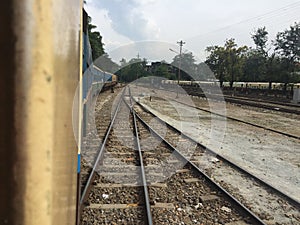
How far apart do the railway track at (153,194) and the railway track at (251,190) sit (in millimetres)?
294

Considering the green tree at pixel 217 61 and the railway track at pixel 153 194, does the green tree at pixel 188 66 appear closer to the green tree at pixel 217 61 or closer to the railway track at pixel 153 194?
the green tree at pixel 217 61

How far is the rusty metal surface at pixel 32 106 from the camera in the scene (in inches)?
30.1

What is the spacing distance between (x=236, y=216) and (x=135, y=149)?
3.51m

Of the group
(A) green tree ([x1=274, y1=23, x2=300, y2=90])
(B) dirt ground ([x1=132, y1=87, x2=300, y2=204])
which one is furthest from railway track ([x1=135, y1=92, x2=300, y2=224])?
(A) green tree ([x1=274, y1=23, x2=300, y2=90])

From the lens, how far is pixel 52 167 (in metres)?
0.86

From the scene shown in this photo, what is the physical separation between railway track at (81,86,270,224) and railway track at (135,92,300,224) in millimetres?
294

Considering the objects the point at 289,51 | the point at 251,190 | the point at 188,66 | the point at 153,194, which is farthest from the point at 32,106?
the point at 188,66

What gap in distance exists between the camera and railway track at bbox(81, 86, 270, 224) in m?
3.30

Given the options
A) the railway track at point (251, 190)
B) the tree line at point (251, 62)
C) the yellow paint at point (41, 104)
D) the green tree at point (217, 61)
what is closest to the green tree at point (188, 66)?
the tree line at point (251, 62)

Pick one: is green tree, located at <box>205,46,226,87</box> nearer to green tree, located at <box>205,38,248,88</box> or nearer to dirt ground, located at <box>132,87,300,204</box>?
green tree, located at <box>205,38,248,88</box>

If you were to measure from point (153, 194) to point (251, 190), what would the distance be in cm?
171

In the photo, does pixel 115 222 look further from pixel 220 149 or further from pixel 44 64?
pixel 220 149

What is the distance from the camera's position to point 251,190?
14.4ft

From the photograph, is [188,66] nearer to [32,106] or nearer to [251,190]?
[251,190]
